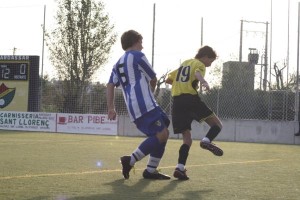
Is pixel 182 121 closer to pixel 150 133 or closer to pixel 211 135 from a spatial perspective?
pixel 211 135

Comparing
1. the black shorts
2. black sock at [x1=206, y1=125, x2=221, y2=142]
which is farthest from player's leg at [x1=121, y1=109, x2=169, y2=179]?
black sock at [x1=206, y1=125, x2=221, y2=142]

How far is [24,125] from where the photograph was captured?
2281cm

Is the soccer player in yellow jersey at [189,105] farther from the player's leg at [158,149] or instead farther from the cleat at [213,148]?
the player's leg at [158,149]

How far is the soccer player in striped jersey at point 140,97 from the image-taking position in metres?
5.73

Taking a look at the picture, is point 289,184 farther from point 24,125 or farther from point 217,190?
point 24,125

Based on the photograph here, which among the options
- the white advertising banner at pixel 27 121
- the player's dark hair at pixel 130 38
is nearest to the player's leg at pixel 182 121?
the player's dark hair at pixel 130 38

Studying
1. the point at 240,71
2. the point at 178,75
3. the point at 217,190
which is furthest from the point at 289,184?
the point at 240,71

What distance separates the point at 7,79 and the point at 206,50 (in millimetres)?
17806

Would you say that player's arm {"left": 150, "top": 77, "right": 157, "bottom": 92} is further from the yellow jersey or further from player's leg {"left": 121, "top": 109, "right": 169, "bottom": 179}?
the yellow jersey

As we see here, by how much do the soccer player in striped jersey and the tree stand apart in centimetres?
2028

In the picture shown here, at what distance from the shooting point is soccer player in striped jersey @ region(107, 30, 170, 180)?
5.73m

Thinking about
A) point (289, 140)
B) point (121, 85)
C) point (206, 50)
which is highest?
point (206, 50)

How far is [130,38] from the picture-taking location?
19.6 feet

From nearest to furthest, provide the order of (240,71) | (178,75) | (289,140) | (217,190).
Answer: (217,190) < (178,75) < (289,140) < (240,71)
